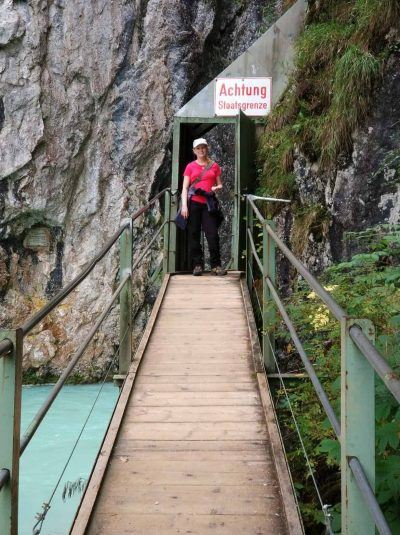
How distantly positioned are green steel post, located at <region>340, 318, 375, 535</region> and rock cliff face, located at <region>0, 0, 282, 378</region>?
11.0m

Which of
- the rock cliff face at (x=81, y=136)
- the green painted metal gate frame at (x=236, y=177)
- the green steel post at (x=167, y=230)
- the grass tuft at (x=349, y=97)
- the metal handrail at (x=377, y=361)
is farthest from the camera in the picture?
the rock cliff face at (x=81, y=136)

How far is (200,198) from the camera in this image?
679 centimetres

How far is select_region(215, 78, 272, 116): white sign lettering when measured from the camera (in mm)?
9102

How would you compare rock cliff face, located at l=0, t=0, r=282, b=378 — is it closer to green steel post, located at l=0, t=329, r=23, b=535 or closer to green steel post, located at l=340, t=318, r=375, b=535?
green steel post, located at l=0, t=329, r=23, b=535

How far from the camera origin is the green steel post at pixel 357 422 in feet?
5.30

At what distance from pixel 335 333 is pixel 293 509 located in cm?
112

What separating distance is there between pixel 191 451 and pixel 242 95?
7041 millimetres

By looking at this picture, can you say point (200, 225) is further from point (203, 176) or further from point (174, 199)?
point (174, 199)

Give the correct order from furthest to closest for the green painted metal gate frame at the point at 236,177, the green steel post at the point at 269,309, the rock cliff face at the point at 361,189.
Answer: the green painted metal gate frame at the point at 236,177
the rock cliff face at the point at 361,189
the green steel post at the point at 269,309

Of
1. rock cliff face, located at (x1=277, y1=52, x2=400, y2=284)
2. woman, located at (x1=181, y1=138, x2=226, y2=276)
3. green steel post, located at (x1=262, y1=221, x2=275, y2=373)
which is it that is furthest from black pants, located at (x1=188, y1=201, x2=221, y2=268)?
green steel post, located at (x1=262, y1=221, x2=275, y2=373)

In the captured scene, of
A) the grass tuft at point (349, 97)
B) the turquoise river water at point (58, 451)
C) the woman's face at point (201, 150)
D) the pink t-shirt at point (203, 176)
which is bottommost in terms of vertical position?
the turquoise river water at point (58, 451)

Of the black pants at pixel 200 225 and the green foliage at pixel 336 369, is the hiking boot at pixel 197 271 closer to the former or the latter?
the black pants at pixel 200 225

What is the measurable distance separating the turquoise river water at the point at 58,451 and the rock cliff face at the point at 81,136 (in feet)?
3.82

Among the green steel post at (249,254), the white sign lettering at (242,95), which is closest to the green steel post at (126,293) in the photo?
the green steel post at (249,254)
